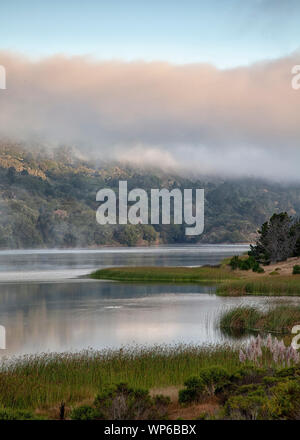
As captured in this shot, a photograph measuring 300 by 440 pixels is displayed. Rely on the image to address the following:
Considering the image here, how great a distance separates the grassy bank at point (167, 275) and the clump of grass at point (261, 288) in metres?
13.3

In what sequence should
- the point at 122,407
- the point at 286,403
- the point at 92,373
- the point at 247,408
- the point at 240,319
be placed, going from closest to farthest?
the point at 286,403 → the point at 247,408 → the point at 122,407 → the point at 92,373 → the point at 240,319

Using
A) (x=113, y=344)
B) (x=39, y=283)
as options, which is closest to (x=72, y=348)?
(x=113, y=344)

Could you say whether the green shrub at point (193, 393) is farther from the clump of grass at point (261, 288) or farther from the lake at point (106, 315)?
the clump of grass at point (261, 288)

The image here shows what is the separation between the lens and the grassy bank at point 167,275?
232ft

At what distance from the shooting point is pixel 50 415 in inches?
609

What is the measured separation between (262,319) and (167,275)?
132 feet

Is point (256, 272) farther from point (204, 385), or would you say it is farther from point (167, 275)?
point (204, 385)

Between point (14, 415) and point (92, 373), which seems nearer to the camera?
point (14, 415)

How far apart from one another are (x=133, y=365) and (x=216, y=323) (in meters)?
15.1

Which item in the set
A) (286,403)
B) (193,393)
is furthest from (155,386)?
(286,403)

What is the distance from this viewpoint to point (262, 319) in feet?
109

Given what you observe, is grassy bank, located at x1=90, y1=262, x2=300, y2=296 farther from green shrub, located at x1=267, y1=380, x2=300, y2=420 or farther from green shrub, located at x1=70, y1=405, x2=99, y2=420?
green shrub, located at x1=70, y1=405, x2=99, y2=420

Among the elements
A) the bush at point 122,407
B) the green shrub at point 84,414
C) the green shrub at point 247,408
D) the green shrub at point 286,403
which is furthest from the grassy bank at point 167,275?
the green shrub at point 84,414

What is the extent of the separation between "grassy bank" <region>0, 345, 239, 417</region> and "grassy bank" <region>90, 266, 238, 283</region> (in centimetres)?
4612
